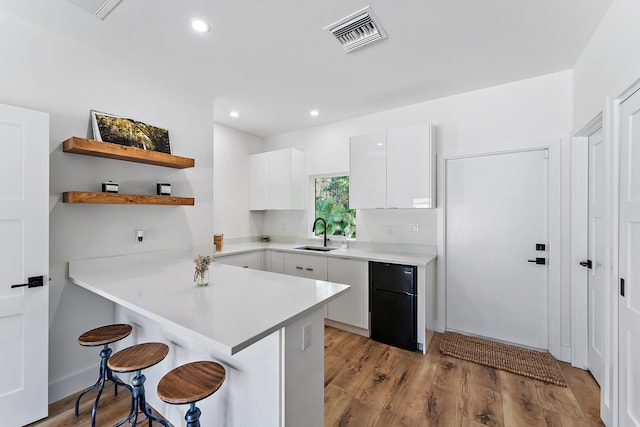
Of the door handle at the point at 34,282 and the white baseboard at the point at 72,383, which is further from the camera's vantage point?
the white baseboard at the point at 72,383

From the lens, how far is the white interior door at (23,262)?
1.69 metres

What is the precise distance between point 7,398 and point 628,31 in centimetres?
425

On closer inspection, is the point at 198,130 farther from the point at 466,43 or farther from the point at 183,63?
the point at 466,43

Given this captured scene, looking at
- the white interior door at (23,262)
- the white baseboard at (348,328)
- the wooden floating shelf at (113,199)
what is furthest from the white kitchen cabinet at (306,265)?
the white interior door at (23,262)

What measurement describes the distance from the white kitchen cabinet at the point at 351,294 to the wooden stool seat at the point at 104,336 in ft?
6.61

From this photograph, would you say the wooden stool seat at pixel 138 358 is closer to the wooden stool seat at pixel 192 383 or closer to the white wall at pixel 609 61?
the wooden stool seat at pixel 192 383

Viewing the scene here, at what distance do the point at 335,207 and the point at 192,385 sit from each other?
3.03 m

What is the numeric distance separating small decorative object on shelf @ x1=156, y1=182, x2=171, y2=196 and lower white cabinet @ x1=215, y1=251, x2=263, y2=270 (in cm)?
99

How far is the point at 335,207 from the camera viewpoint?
4027 millimetres

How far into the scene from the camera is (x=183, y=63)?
7.88 ft

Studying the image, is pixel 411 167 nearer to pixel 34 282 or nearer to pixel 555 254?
pixel 555 254

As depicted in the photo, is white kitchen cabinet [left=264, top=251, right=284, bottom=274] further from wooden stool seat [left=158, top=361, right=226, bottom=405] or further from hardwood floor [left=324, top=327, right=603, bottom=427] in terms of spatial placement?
wooden stool seat [left=158, top=361, right=226, bottom=405]

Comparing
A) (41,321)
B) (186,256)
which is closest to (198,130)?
(186,256)

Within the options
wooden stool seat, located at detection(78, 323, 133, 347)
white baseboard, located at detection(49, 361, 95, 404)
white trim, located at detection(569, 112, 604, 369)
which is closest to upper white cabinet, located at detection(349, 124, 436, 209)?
white trim, located at detection(569, 112, 604, 369)
